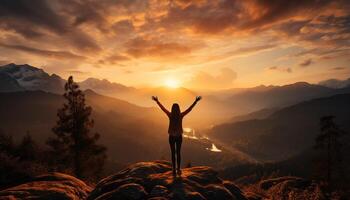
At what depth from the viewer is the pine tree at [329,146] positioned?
43875mm

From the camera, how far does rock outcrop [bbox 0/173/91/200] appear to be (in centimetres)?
1227

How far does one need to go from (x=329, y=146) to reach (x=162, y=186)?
40.1m

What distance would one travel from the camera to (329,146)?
148 feet

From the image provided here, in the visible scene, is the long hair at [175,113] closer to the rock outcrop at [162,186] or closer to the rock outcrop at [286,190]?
the rock outcrop at [162,186]

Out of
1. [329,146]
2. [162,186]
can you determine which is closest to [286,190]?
[162,186]

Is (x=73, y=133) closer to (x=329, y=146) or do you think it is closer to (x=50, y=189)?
(x=50, y=189)

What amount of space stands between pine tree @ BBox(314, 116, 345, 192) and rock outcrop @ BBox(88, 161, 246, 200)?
34.8 metres

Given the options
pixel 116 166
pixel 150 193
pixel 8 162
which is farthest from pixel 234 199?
pixel 116 166

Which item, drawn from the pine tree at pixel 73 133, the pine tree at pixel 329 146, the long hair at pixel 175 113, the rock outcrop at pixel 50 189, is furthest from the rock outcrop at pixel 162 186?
the pine tree at pixel 329 146

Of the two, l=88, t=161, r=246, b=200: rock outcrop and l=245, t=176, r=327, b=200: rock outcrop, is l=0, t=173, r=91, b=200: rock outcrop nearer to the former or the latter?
l=88, t=161, r=246, b=200: rock outcrop

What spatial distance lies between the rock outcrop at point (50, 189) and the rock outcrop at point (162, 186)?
41.3 inches

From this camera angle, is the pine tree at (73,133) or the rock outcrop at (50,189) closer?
the rock outcrop at (50,189)

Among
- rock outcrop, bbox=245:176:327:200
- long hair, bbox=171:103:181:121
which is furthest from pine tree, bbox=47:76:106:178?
long hair, bbox=171:103:181:121

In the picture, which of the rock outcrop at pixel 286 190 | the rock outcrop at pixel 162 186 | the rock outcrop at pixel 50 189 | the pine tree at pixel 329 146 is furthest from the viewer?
the pine tree at pixel 329 146
